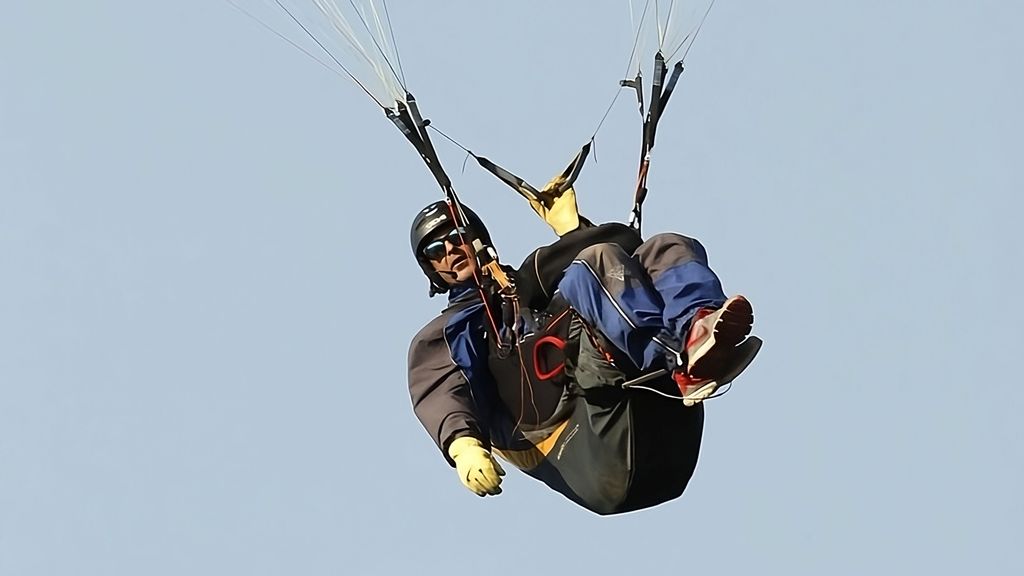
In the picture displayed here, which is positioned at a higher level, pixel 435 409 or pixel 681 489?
pixel 435 409

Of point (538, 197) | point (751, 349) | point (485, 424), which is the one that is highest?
point (538, 197)

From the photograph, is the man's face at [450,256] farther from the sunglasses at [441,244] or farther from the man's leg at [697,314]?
the man's leg at [697,314]

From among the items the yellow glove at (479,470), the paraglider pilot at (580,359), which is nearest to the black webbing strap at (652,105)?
the paraglider pilot at (580,359)

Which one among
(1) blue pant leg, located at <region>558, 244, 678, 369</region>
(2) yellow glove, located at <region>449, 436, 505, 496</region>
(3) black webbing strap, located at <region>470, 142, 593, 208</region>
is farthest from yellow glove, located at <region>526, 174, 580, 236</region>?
(2) yellow glove, located at <region>449, 436, 505, 496</region>

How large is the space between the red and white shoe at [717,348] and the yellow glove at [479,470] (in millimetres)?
1123

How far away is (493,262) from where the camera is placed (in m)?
8.67

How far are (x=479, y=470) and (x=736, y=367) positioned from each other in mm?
1439

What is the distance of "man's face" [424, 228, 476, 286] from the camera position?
29.6 ft

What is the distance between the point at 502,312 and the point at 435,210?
0.64m

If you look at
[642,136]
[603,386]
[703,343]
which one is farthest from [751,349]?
[642,136]

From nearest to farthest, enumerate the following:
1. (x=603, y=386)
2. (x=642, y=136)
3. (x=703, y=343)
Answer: (x=703, y=343) < (x=603, y=386) < (x=642, y=136)

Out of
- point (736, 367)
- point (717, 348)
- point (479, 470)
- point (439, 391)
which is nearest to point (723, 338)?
point (717, 348)

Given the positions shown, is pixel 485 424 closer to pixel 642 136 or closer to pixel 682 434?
pixel 682 434

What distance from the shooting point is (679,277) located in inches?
311
